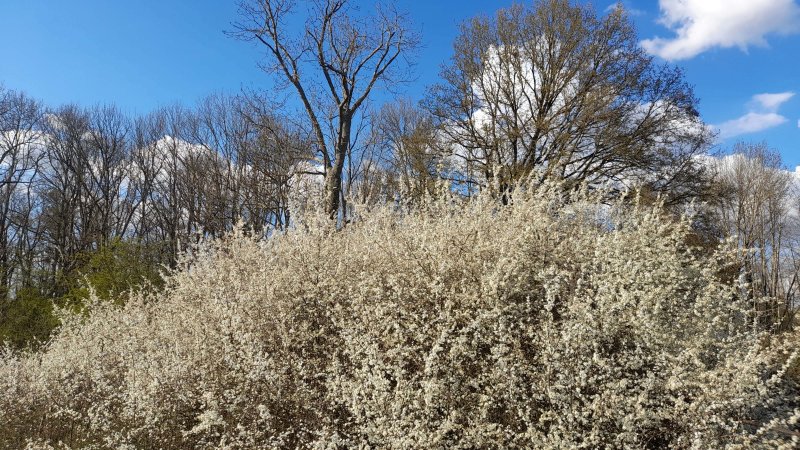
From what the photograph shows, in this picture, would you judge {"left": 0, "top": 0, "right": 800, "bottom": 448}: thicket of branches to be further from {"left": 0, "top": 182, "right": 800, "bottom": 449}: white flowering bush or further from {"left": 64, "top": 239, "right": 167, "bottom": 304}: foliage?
{"left": 64, "top": 239, "right": 167, "bottom": 304}: foliage

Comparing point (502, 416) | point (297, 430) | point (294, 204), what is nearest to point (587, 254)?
point (502, 416)

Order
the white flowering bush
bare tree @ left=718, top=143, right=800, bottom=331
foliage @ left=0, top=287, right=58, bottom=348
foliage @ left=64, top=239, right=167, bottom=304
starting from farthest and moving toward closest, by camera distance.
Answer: bare tree @ left=718, top=143, right=800, bottom=331, foliage @ left=0, top=287, right=58, bottom=348, foliage @ left=64, top=239, right=167, bottom=304, the white flowering bush

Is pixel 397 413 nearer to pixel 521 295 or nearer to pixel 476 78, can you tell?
pixel 521 295

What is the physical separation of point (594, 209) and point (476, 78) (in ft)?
42.3

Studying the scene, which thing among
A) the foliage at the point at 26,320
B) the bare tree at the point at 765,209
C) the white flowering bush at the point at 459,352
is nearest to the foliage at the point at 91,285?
the foliage at the point at 26,320

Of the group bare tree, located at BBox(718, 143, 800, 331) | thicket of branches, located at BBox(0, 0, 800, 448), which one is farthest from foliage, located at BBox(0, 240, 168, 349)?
bare tree, located at BBox(718, 143, 800, 331)

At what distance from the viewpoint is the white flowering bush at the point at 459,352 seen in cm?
296

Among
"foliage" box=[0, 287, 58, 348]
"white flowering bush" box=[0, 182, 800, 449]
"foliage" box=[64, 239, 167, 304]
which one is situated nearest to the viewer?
"white flowering bush" box=[0, 182, 800, 449]

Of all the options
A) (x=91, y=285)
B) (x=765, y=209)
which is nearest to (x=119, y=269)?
(x=91, y=285)

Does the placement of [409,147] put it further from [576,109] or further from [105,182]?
[105,182]

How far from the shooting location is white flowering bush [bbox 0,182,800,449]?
9.70 ft

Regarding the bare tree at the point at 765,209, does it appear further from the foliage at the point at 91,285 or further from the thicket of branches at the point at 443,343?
the foliage at the point at 91,285

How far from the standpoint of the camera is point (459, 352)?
3199 mm

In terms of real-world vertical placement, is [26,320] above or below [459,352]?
Result: below
